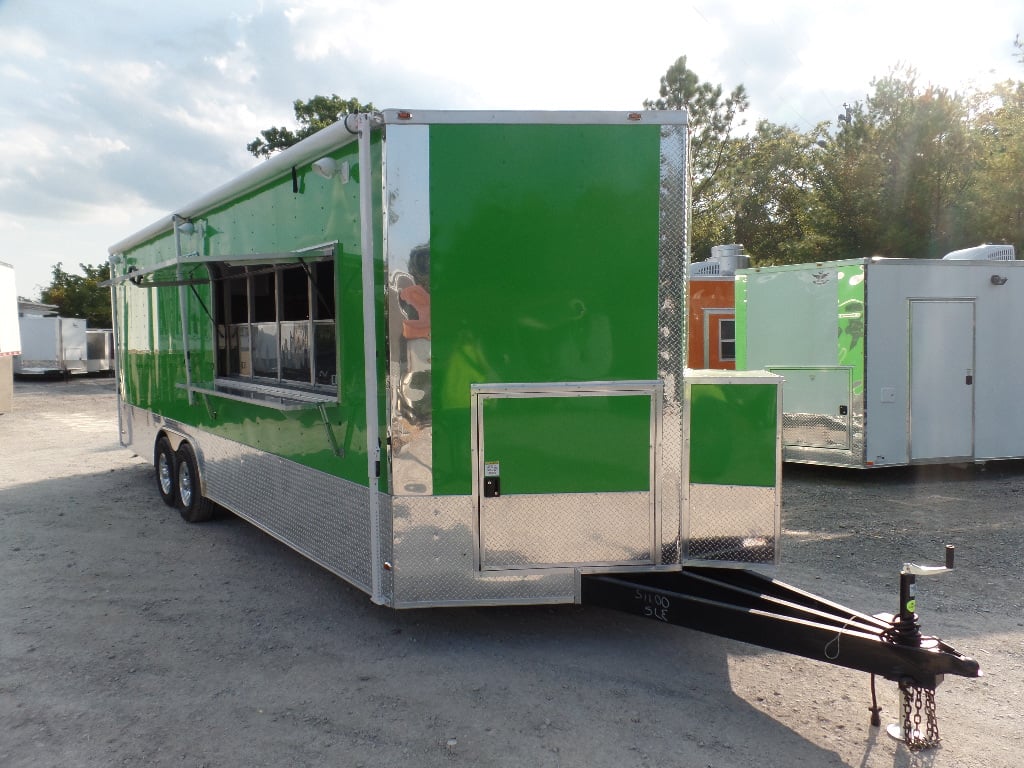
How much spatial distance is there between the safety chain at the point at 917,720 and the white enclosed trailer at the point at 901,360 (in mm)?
5442

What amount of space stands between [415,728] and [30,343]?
28.3 meters

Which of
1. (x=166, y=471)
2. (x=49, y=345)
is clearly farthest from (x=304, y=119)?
(x=166, y=471)

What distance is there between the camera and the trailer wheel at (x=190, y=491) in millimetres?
6957

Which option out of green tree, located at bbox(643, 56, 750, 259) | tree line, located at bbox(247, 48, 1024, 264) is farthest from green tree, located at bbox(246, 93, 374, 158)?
green tree, located at bbox(643, 56, 750, 259)

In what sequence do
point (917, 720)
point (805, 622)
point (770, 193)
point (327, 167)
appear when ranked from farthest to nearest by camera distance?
1. point (770, 193)
2. point (327, 167)
3. point (805, 622)
4. point (917, 720)

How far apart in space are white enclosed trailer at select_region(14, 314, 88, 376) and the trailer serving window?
2399 centimetres

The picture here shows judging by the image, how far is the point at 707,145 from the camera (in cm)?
3105

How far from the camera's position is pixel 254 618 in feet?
15.6

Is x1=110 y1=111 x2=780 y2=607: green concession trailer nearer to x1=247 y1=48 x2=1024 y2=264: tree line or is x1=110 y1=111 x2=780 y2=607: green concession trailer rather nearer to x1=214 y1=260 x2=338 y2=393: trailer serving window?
x1=214 y1=260 x2=338 y2=393: trailer serving window

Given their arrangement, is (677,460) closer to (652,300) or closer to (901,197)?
(652,300)

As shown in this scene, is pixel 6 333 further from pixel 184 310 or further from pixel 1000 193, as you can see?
pixel 1000 193

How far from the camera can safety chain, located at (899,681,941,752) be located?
10.1ft

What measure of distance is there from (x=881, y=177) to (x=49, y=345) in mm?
26747

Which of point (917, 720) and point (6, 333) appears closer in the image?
point (917, 720)
